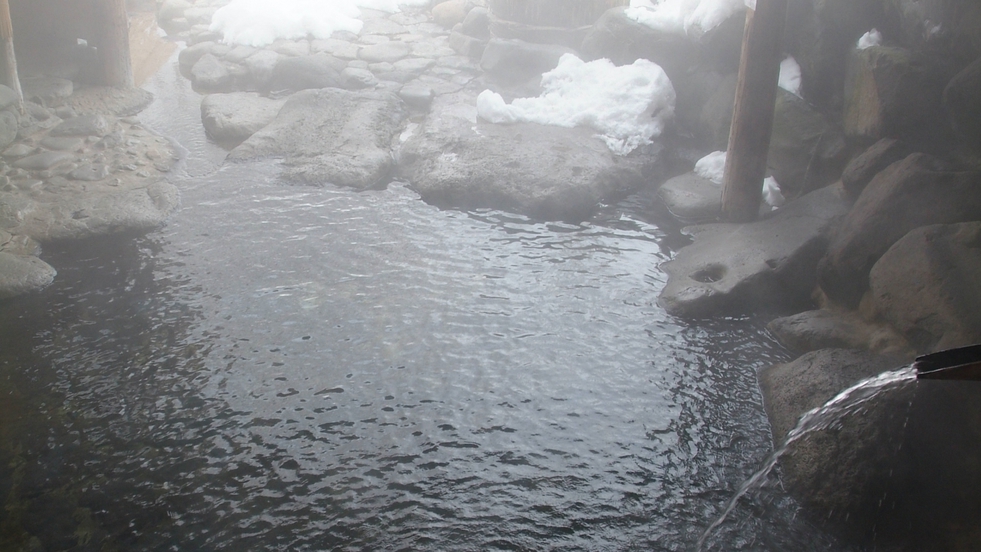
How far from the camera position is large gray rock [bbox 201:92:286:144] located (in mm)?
8805

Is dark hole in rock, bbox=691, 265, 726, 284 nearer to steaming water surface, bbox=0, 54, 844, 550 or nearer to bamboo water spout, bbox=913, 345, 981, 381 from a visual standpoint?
steaming water surface, bbox=0, 54, 844, 550

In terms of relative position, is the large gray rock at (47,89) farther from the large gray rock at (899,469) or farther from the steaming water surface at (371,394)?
the large gray rock at (899,469)

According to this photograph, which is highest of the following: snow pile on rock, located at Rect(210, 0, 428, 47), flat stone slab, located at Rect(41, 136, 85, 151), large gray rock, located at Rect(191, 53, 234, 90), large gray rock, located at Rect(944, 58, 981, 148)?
snow pile on rock, located at Rect(210, 0, 428, 47)

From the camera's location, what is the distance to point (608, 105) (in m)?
8.59

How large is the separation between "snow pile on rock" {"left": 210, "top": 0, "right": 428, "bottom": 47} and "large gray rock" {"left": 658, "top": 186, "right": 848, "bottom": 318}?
9.04 metres

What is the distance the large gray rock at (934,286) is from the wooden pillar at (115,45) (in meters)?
9.67

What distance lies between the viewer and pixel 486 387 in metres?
4.72

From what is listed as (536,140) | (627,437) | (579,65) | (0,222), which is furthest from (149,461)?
(579,65)

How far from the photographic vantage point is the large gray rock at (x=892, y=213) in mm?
4867

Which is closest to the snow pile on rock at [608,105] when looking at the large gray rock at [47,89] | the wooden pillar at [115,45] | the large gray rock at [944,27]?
the large gray rock at [944,27]

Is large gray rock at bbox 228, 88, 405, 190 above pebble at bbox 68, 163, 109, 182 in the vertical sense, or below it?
above

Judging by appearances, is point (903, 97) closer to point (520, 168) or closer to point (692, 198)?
point (692, 198)

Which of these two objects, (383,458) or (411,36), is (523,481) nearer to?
(383,458)

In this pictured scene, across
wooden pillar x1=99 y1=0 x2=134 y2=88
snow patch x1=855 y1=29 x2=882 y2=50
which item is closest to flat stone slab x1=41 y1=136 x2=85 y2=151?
wooden pillar x1=99 y1=0 x2=134 y2=88
